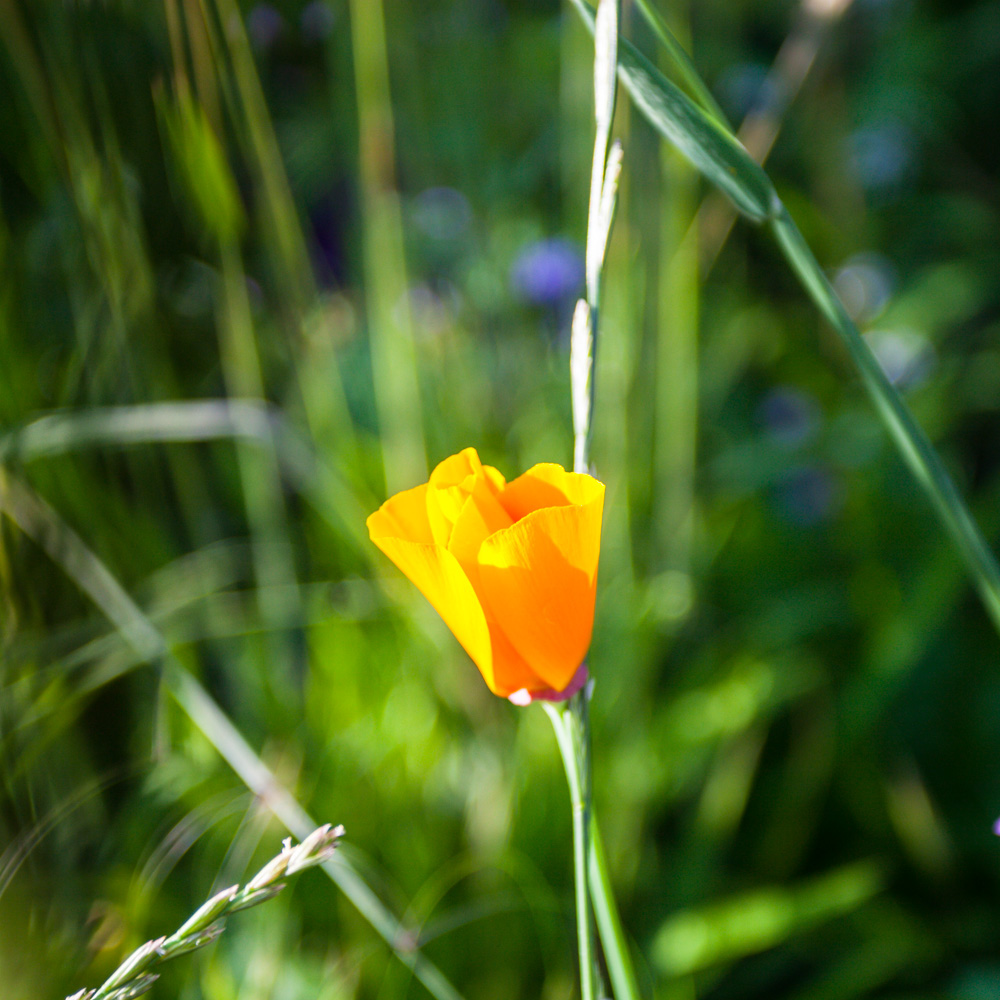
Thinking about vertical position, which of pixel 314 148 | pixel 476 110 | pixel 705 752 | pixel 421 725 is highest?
pixel 314 148

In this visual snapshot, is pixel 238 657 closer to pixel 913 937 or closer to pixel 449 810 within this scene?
pixel 449 810

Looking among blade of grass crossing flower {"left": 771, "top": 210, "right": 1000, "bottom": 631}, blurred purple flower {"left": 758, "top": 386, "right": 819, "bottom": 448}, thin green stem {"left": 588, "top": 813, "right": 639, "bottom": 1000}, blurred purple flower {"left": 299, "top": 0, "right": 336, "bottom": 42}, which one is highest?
blurred purple flower {"left": 299, "top": 0, "right": 336, "bottom": 42}

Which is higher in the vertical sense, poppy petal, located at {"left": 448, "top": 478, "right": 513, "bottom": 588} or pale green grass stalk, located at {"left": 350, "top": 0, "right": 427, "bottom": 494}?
pale green grass stalk, located at {"left": 350, "top": 0, "right": 427, "bottom": 494}

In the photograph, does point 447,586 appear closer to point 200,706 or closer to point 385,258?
point 200,706

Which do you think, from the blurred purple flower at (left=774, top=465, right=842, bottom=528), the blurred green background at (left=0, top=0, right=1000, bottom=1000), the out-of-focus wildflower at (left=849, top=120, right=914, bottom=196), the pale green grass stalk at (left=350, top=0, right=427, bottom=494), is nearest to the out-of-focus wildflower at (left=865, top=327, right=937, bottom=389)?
the blurred green background at (left=0, top=0, right=1000, bottom=1000)

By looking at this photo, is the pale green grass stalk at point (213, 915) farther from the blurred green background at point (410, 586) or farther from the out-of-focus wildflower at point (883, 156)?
the out-of-focus wildflower at point (883, 156)

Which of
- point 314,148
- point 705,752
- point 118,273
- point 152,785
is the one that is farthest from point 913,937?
point 314,148

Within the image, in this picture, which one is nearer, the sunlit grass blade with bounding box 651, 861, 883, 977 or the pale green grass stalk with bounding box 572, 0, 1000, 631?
the pale green grass stalk with bounding box 572, 0, 1000, 631

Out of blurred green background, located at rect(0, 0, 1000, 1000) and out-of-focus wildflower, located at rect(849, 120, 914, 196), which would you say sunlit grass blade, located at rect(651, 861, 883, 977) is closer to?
blurred green background, located at rect(0, 0, 1000, 1000)
